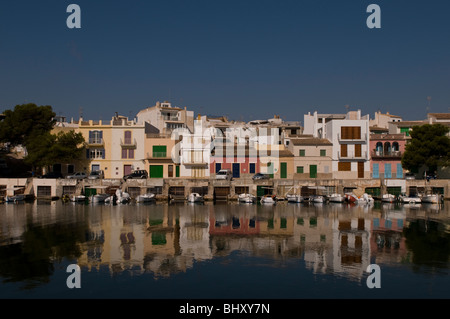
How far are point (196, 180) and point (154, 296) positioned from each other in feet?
133

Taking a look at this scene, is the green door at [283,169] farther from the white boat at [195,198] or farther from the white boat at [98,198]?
the white boat at [98,198]

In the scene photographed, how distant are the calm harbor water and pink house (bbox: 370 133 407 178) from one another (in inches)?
755

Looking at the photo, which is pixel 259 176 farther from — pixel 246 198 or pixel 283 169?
pixel 246 198

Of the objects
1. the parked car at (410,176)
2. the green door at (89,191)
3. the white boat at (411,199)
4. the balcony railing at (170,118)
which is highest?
the balcony railing at (170,118)

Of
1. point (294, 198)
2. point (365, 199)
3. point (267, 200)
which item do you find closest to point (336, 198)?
point (365, 199)

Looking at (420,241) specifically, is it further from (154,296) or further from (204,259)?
(154,296)

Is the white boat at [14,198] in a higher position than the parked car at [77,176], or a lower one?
lower

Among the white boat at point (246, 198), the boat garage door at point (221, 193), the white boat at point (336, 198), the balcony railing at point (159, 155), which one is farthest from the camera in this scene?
the balcony railing at point (159, 155)

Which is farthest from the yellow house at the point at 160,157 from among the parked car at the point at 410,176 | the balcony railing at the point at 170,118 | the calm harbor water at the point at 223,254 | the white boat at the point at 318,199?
the parked car at the point at 410,176

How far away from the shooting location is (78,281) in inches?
754

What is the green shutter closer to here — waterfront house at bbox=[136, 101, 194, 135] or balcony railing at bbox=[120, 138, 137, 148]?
balcony railing at bbox=[120, 138, 137, 148]

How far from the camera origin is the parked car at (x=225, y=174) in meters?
58.1

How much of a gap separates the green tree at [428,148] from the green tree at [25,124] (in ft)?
185

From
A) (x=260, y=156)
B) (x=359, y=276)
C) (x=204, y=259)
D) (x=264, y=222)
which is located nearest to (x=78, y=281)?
(x=204, y=259)
